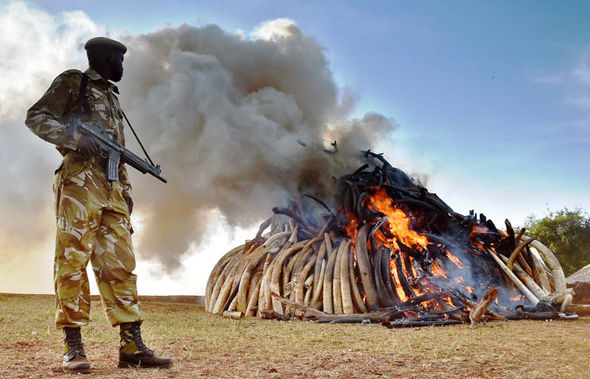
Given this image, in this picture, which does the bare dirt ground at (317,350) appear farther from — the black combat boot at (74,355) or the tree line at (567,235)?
the tree line at (567,235)

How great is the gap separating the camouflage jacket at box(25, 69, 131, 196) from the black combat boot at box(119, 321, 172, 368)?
3.96 feet

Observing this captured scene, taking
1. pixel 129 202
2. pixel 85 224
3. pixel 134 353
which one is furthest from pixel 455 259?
pixel 85 224

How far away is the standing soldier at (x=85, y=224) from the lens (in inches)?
150

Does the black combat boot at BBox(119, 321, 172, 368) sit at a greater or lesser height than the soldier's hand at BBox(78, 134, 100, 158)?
lesser

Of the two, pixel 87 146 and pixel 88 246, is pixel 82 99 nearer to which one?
pixel 87 146

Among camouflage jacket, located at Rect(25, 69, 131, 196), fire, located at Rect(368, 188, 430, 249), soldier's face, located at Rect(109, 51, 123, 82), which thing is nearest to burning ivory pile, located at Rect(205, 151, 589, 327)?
fire, located at Rect(368, 188, 430, 249)

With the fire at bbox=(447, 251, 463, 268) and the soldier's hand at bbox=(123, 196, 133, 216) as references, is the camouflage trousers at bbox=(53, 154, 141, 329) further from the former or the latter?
the fire at bbox=(447, 251, 463, 268)

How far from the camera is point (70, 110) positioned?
165 inches

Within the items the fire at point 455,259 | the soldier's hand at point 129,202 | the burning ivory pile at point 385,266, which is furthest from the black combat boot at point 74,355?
the fire at point 455,259

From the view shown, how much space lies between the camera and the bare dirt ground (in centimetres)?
360

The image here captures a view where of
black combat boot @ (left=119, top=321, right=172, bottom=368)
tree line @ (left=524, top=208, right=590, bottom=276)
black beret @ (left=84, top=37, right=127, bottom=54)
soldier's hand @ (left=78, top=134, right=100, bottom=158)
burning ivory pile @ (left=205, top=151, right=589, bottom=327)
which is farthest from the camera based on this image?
tree line @ (left=524, top=208, right=590, bottom=276)

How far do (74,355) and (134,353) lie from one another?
17.1 inches

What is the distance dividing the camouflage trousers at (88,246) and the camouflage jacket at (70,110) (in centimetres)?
20

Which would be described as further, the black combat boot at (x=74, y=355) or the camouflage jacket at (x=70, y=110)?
the camouflage jacket at (x=70, y=110)
